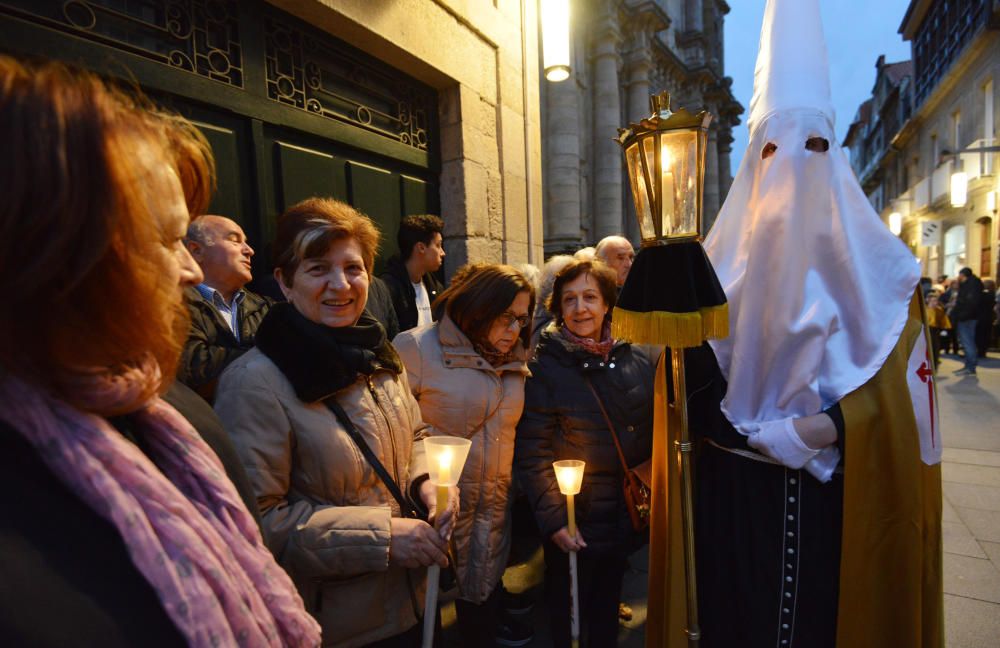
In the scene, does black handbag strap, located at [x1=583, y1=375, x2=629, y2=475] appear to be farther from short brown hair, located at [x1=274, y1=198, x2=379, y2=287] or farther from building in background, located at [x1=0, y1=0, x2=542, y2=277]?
building in background, located at [x1=0, y1=0, x2=542, y2=277]

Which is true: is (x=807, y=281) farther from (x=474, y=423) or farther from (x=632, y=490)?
(x=474, y=423)

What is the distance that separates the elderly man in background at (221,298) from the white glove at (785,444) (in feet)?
7.16

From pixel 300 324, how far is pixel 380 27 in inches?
114

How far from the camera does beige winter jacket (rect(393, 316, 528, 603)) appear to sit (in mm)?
2266

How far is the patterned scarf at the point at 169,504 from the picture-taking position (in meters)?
0.67

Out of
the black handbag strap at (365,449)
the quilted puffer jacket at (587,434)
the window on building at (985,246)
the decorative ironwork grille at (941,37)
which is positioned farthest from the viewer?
the decorative ironwork grille at (941,37)

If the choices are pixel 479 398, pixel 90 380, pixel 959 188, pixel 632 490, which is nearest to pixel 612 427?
pixel 632 490

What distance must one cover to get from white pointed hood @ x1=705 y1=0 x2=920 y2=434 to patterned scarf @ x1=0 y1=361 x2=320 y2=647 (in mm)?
1709

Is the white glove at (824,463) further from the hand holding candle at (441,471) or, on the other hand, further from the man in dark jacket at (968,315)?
the man in dark jacket at (968,315)

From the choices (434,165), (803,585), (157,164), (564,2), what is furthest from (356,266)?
(564,2)

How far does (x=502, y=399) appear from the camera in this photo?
2.31 meters

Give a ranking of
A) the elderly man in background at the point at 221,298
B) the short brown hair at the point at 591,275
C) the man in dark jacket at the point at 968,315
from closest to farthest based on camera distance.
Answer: the elderly man in background at the point at 221,298, the short brown hair at the point at 591,275, the man in dark jacket at the point at 968,315

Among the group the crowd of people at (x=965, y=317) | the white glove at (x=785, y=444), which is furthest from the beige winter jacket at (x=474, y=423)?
the crowd of people at (x=965, y=317)

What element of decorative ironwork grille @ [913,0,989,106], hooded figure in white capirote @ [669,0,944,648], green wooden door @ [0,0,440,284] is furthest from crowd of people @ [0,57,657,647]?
decorative ironwork grille @ [913,0,989,106]
